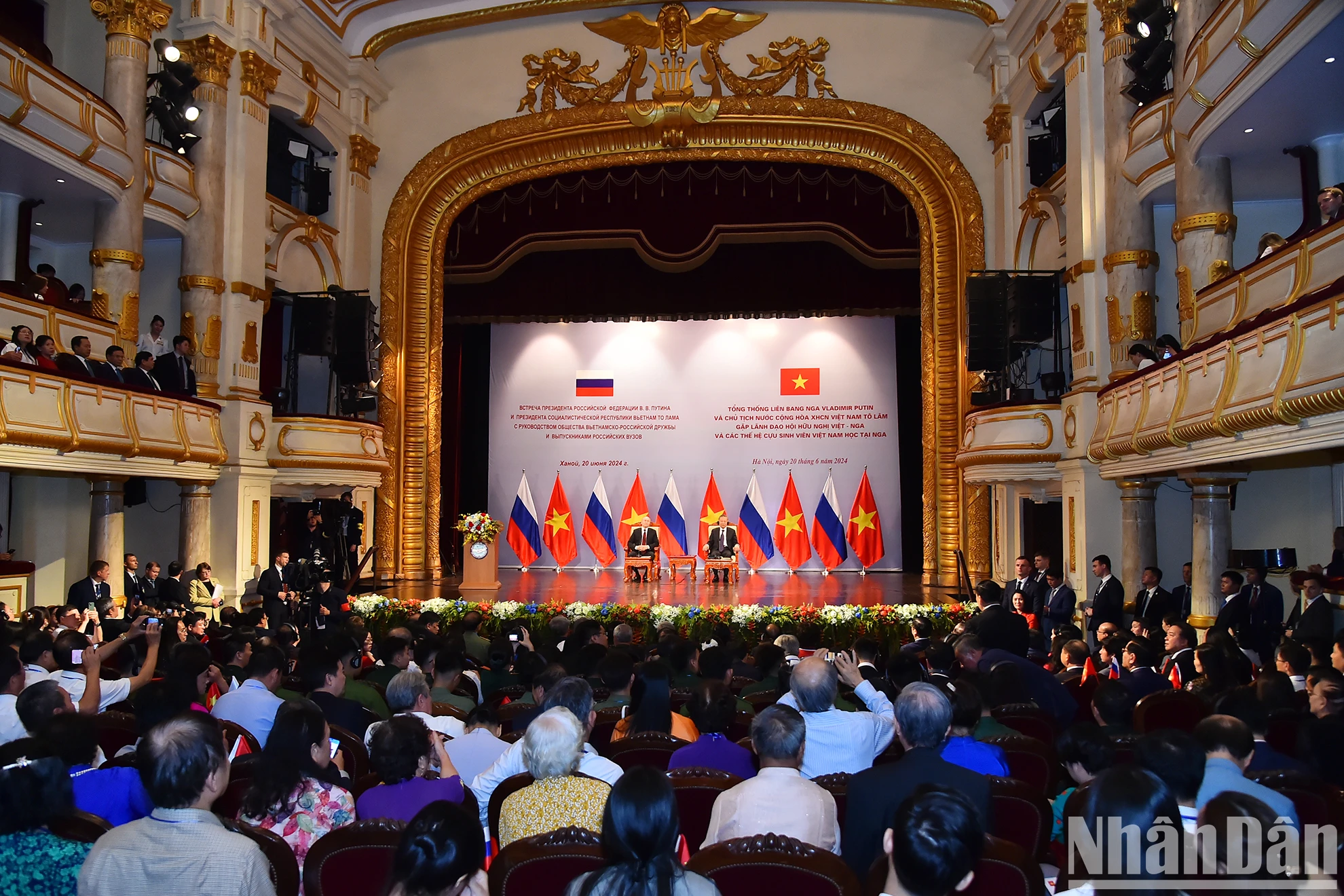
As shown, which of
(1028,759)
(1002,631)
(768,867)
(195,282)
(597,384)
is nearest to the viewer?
(768,867)

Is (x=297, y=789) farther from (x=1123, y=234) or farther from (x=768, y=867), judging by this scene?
(x=1123, y=234)

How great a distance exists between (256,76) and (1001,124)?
986 centimetres

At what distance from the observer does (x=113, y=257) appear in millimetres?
10961

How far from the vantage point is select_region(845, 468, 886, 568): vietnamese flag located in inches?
650

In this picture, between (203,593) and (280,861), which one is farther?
(203,593)

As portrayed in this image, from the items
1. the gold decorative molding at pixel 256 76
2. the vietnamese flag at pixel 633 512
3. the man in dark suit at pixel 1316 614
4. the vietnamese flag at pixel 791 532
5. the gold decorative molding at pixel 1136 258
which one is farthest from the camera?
the vietnamese flag at pixel 633 512

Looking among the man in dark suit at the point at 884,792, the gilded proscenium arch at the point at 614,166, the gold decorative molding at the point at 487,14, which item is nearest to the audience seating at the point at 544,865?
Answer: the man in dark suit at the point at 884,792

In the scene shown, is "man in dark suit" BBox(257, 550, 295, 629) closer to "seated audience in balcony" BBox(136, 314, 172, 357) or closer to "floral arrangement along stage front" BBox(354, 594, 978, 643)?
"floral arrangement along stage front" BBox(354, 594, 978, 643)

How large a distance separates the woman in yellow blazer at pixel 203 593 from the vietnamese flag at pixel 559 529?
6.66 meters

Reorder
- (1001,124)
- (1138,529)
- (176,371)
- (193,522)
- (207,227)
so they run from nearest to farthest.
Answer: (1138,529) < (176,371) < (193,522) < (207,227) < (1001,124)

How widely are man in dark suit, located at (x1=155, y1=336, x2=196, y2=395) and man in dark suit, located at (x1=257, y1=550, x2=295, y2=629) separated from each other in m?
2.19

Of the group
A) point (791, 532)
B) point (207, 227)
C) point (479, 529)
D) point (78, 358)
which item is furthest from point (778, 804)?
point (791, 532)

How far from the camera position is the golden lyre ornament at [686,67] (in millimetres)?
14602

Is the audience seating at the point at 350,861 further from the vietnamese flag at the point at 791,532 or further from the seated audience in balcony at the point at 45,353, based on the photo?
the vietnamese flag at the point at 791,532
